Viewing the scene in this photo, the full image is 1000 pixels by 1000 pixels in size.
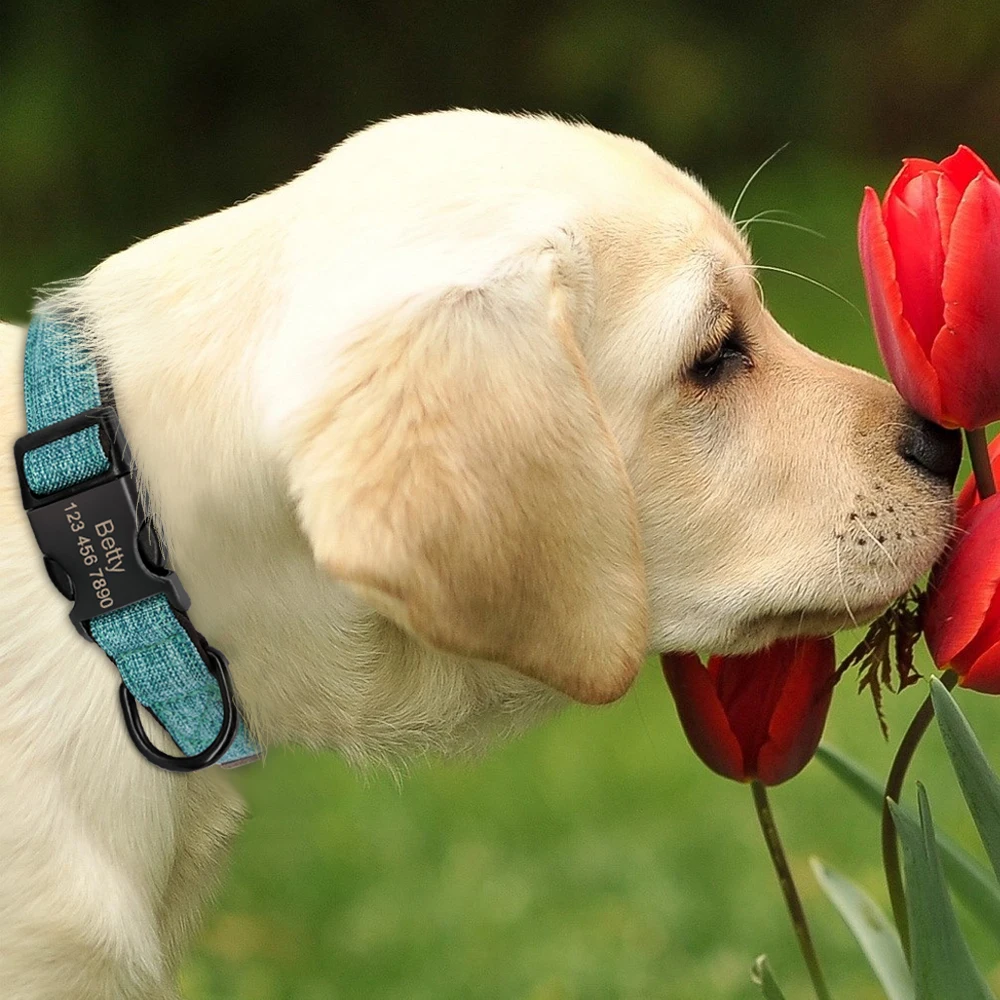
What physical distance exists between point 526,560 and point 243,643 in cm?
34

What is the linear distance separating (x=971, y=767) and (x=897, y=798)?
118 mm

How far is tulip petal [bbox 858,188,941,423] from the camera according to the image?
143 centimetres

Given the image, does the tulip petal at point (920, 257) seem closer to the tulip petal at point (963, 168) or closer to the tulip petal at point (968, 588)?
the tulip petal at point (963, 168)

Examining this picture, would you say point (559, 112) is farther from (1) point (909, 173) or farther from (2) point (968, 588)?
(2) point (968, 588)

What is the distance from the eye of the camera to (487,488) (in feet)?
4.88

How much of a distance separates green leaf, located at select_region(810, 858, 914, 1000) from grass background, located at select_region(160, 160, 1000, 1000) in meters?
0.87

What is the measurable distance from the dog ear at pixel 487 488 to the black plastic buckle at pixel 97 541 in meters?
0.18

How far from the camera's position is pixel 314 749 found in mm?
1759

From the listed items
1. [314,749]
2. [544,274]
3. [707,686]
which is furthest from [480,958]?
[544,274]

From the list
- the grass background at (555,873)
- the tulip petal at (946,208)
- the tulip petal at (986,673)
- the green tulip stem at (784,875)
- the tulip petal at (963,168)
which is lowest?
the grass background at (555,873)

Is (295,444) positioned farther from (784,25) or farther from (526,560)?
(784,25)

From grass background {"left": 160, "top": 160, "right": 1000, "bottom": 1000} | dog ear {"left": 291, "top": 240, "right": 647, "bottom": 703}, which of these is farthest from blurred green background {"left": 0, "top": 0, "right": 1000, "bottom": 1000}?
dog ear {"left": 291, "top": 240, "right": 647, "bottom": 703}

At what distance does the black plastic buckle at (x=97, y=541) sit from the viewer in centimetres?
153

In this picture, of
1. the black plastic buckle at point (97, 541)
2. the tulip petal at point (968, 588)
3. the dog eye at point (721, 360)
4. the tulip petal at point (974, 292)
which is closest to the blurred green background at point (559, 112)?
the black plastic buckle at point (97, 541)
